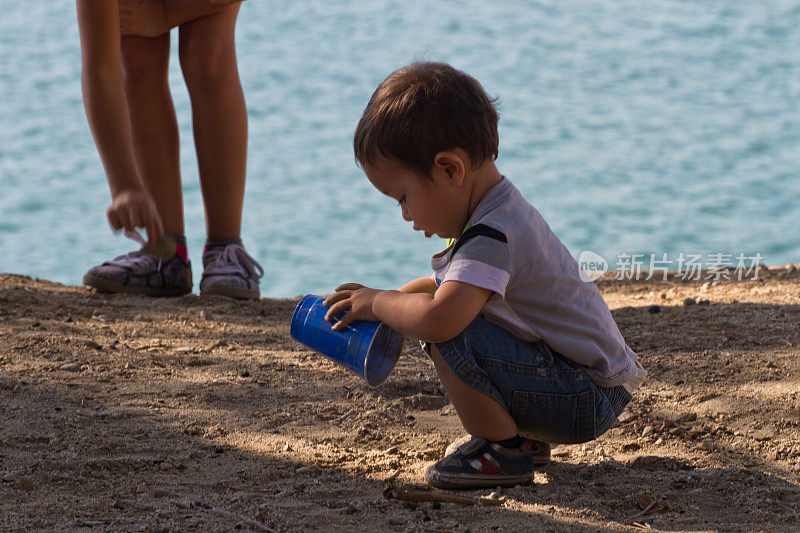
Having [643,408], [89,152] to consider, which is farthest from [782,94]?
[643,408]

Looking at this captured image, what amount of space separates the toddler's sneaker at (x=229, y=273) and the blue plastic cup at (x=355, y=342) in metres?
1.61

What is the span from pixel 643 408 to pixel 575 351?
61 centimetres

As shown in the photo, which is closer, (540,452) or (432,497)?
(432,497)

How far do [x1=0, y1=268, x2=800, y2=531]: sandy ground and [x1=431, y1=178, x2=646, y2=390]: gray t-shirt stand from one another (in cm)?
30

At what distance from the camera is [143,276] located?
146 inches

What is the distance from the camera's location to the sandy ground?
1742 millimetres

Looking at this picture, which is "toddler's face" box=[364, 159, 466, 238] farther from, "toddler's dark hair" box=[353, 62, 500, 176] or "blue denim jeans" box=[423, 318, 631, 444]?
"blue denim jeans" box=[423, 318, 631, 444]

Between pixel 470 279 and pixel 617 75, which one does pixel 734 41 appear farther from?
pixel 470 279

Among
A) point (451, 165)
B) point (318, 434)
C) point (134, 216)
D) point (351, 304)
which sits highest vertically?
point (451, 165)

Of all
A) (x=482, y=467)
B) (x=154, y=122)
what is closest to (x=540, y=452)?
(x=482, y=467)

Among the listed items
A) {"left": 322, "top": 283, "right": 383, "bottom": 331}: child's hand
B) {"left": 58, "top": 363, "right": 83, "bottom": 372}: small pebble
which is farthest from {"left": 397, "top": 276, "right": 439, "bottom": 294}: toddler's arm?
{"left": 58, "top": 363, "right": 83, "bottom": 372}: small pebble

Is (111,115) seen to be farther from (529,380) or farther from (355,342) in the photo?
(529,380)

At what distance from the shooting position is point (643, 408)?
235 centimetres

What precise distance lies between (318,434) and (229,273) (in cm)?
154
